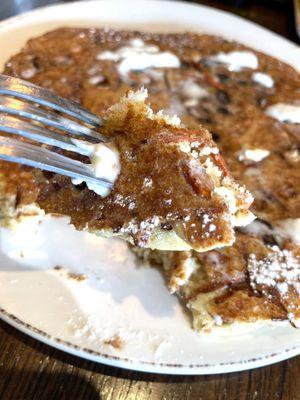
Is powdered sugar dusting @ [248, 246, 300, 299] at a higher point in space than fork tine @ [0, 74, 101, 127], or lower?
lower

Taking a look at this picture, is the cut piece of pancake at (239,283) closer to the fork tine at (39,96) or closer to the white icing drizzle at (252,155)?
the white icing drizzle at (252,155)

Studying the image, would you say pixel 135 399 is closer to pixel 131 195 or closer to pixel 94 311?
pixel 94 311

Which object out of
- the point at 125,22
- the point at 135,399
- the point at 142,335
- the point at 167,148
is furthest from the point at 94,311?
the point at 125,22

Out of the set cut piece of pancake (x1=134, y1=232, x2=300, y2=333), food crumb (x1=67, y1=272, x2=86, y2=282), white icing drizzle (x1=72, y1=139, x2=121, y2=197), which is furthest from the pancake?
food crumb (x1=67, y1=272, x2=86, y2=282)

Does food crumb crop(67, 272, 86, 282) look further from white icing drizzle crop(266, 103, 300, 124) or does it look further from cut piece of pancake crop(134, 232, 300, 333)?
white icing drizzle crop(266, 103, 300, 124)

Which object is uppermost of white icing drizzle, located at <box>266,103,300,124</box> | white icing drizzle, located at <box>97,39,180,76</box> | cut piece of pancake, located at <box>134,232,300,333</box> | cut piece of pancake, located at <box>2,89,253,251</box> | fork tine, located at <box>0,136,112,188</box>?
fork tine, located at <box>0,136,112,188</box>

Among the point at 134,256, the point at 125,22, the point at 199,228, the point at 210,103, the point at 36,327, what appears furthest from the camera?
the point at 125,22

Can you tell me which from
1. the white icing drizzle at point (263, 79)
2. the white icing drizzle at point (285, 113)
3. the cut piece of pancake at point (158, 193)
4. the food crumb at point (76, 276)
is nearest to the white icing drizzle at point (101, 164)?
the cut piece of pancake at point (158, 193)
